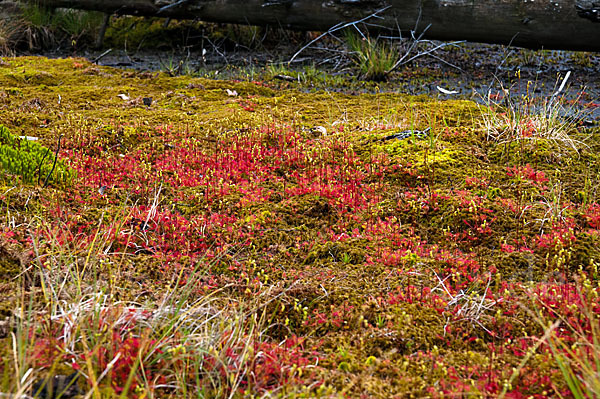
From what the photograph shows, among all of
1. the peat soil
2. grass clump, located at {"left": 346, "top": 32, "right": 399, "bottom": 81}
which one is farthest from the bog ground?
grass clump, located at {"left": 346, "top": 32, "right": 399, "bottom": 81}

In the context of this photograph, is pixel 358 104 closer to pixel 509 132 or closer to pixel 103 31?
pixel 509 132

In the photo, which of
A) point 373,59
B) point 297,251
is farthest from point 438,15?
point 297,251

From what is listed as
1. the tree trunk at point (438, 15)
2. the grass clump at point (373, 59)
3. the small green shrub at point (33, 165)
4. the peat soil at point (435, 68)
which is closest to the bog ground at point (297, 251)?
the small green shrub at point (33, 165)

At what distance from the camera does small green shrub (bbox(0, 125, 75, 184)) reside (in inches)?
168

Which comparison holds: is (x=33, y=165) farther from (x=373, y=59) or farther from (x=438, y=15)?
(x=438, y=15)

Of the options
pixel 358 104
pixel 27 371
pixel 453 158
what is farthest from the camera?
pixel 358 104

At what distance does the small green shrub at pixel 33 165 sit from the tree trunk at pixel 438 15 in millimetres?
5337

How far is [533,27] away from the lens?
7.71m

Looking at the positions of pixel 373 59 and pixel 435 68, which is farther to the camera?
pixel 435 68

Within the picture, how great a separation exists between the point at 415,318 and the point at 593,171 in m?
2.78

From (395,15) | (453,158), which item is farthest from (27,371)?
(395,15)

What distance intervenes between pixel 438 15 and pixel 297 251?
5.76 metres

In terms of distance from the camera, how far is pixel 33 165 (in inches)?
169

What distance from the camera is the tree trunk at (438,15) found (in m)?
7.60
